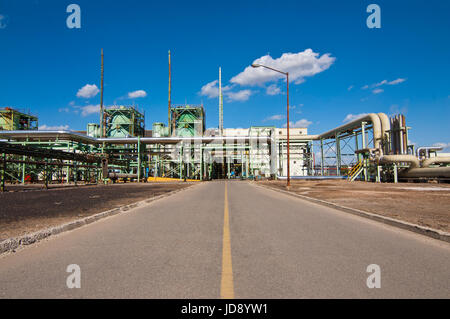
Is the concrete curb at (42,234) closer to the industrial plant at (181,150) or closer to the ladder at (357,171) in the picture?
the industrial plant at (181,150)

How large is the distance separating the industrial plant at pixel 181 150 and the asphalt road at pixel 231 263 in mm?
16700

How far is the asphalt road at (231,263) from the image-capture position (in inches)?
128

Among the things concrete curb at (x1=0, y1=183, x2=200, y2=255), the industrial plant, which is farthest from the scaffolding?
concrete curb at (x1=0, y1=183, x2=200, y2=255)

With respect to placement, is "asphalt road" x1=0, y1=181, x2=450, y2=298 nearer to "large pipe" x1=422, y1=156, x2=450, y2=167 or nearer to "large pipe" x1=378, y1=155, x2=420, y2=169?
"large pipe" x1=378, y1=155, x2=420, y2=169

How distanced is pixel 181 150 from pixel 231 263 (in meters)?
43.8

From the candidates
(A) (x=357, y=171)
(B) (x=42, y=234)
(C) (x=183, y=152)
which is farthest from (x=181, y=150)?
(B) (x=42, y=234)

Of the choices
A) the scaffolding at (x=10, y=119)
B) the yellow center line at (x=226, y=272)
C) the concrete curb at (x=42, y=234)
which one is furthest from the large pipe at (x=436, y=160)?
the scaffolding at (x=10, y=119)

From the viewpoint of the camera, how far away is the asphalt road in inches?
128

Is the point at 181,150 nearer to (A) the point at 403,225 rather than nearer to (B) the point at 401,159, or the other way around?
(B) the point at 401,159

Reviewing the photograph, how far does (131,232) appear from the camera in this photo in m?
6.57

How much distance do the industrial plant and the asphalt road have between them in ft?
54.8
